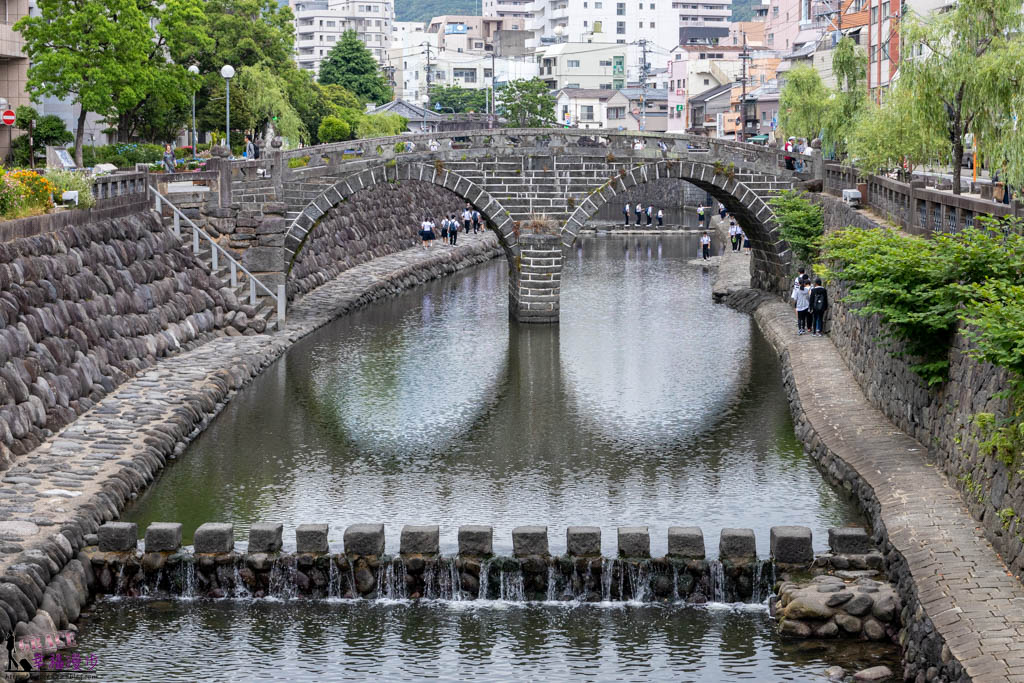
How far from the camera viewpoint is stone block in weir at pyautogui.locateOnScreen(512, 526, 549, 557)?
63.0 feet

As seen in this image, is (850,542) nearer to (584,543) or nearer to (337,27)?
(584,543)

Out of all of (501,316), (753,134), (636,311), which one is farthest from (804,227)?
(753,134)

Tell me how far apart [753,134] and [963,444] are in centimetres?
7936

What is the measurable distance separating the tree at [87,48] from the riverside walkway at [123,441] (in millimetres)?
12523

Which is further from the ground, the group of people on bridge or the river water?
the group of people on bridge

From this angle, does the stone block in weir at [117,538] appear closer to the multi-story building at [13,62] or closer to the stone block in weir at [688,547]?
the stone block in weir at [688,547]

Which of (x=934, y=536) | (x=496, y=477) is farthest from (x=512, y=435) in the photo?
(x=934, y=536)

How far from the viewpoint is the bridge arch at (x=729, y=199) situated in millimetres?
43406

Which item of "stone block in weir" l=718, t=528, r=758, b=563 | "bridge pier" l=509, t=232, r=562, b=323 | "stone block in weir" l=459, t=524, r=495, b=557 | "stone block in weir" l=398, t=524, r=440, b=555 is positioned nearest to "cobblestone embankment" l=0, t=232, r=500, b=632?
"stone block in weir" l=398, t=524, r=440, b=555

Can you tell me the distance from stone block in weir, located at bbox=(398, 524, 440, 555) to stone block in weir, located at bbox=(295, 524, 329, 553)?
1.11 m

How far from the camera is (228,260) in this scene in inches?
1630

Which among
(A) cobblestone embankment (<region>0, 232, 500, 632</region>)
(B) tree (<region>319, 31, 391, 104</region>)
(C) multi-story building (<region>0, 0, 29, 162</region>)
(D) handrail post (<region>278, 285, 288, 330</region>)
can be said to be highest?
(B) tree (<region>319, 31, 391, 104</region>)

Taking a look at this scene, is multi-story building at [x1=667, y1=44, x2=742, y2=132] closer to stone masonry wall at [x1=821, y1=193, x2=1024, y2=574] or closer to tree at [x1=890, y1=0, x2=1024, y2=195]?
tree at [x1=890, y1=0, x2=1024, y2=195]

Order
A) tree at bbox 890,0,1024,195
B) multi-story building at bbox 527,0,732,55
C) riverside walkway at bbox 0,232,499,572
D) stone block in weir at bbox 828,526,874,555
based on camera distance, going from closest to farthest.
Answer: stone block in weir at bbox 828,526,874,555 → riverside walkway at bbox 0,232,499,572 → tree at bbox 890,0,1024,195 → multi-story building at bbox 527,0,732,55
